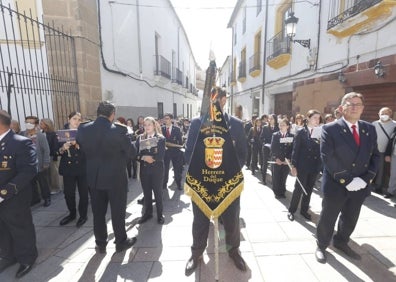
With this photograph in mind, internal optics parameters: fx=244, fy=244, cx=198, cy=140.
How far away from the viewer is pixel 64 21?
593 cm

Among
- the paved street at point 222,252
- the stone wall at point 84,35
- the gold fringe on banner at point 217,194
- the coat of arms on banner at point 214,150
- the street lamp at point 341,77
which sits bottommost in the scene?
the paved street at point 222,252

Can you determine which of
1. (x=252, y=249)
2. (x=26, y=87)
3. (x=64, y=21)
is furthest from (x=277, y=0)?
(x=252, y=249)

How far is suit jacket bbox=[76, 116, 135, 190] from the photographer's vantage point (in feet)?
8.99

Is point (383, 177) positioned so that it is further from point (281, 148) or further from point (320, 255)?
point (320, 255)

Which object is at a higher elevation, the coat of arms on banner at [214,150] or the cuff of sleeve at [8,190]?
the coat of arms on banner at [214,150]

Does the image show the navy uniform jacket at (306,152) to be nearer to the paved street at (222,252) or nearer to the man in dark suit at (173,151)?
the paved street at (222,252)

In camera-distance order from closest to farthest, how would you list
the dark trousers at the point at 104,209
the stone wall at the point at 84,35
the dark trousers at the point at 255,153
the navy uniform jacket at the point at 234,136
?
the navy uniform jacket at the point at 234,136
the dark trousers at the point at 104,209
the stone wall at the point at 84,35
the dark trousers at the point at 255,153

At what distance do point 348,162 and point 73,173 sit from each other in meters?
3.68

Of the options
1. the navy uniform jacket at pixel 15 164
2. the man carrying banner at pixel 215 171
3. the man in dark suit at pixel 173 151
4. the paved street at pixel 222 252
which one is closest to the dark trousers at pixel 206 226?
the man carrying banner at pixel 215 171

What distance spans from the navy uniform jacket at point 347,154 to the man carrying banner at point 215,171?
0.97 metres

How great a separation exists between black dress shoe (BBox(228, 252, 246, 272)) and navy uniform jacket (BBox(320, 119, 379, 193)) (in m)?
1.28

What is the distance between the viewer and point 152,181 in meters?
3.92

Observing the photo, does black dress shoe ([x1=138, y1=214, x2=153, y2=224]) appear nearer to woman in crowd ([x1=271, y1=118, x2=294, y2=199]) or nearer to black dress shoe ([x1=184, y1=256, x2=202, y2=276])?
black dress shoe ([x1=184, y1=256, x2=202, y2=276])

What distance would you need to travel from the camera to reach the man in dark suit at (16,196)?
2.51 meters
